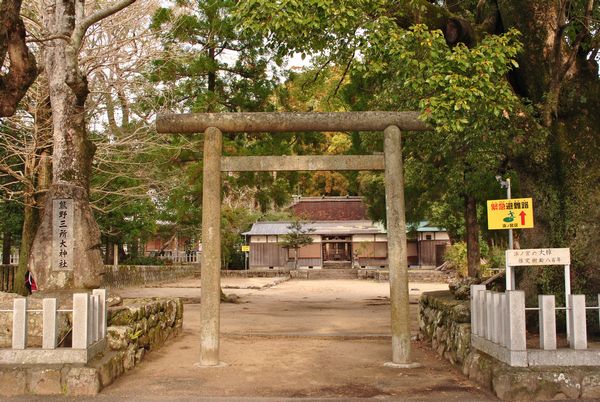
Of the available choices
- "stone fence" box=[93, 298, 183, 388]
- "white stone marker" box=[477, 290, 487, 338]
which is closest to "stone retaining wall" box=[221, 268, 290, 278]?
"stone fence" box=[93, 298, 183, 388]

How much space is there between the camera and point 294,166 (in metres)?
8.01

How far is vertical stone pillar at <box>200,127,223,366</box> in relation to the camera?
25.0 ft

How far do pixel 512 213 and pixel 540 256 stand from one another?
1.75 metres

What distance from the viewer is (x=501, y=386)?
5.59 m

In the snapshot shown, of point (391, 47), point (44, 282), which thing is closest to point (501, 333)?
point (391, 47)

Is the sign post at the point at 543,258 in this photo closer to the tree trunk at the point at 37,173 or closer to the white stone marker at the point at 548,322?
the white stone marker at the point at 548,322

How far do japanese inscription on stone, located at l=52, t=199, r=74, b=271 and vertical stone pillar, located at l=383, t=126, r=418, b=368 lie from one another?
4.82 meters

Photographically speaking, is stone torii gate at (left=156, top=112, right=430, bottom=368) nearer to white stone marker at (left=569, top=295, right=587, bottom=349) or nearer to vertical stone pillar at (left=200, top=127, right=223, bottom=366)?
vertical stone pillar at (left=200, top=127, right=223, bottom=366)

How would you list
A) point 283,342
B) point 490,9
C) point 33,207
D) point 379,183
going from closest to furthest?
point 490,9 < point 283,342 < point 33,207 < point 379,183

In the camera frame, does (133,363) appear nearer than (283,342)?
Yes

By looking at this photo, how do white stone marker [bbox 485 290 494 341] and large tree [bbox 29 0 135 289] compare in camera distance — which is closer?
white stone marker [bbox 485 290 494 341]

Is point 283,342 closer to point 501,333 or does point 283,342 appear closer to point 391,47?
point 501,333

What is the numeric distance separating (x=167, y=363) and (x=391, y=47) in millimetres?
5531

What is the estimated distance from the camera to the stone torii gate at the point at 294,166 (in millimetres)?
7641
